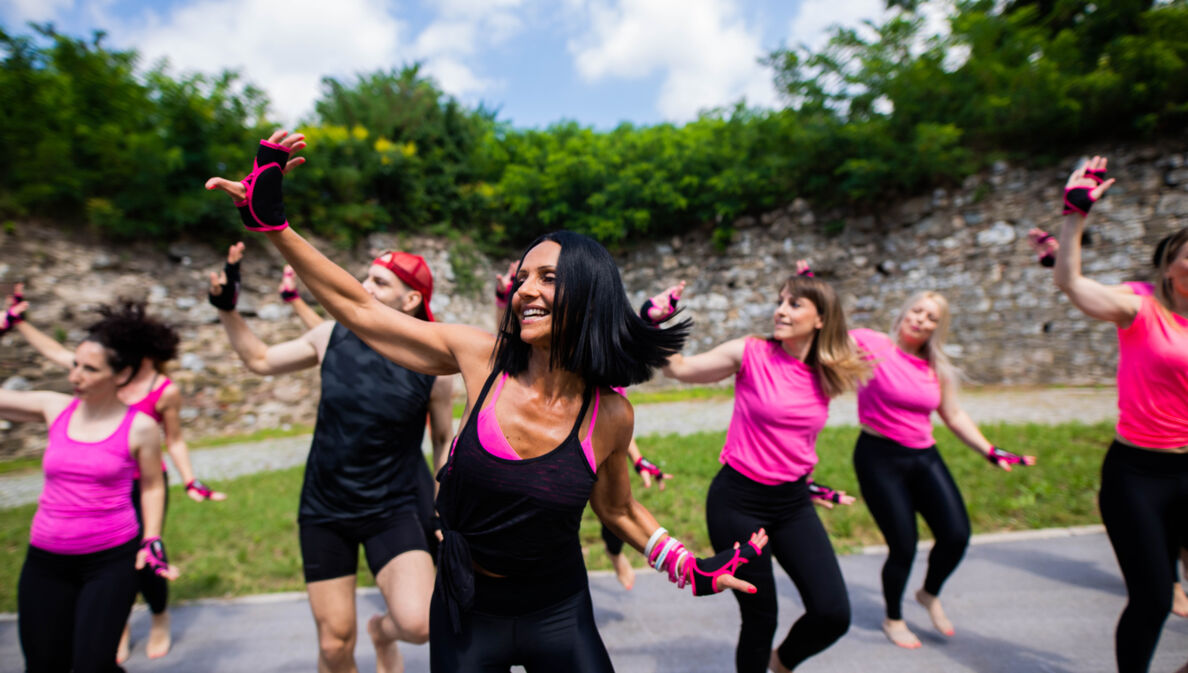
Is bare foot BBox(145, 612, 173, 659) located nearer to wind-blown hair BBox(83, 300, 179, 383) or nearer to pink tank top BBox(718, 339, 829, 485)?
wind-blown hair BBox(83, 300, 179, 383)

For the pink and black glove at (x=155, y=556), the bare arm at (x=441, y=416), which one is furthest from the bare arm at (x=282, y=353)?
the pink and black glove at (x=155, y=556)

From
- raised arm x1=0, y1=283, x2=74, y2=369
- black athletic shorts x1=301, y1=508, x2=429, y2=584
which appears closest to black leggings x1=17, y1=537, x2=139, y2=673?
black athletic shorts x1=301, y1=508, x2=429, y2=584

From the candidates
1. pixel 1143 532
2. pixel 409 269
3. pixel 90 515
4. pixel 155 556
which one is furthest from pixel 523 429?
pixel 1143 532

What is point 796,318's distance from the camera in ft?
10.2

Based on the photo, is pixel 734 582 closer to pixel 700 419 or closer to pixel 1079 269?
pixel 1079 269

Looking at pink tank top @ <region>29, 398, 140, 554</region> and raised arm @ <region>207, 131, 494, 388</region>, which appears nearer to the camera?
raised arm @ <region>207, 131, 494, 388</region>

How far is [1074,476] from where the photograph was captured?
239 inches

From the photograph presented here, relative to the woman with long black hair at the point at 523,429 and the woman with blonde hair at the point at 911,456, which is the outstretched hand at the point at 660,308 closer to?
the woman with long black hair at the point at 523,429

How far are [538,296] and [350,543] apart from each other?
6.06 feet

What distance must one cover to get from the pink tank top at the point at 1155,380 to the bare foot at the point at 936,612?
159 cm

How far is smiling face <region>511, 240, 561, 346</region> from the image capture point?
182cm

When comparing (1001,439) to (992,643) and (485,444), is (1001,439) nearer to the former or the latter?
(992,643)

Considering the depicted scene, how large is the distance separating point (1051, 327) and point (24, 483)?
16.3m

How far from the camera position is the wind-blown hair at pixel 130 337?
3164mm
